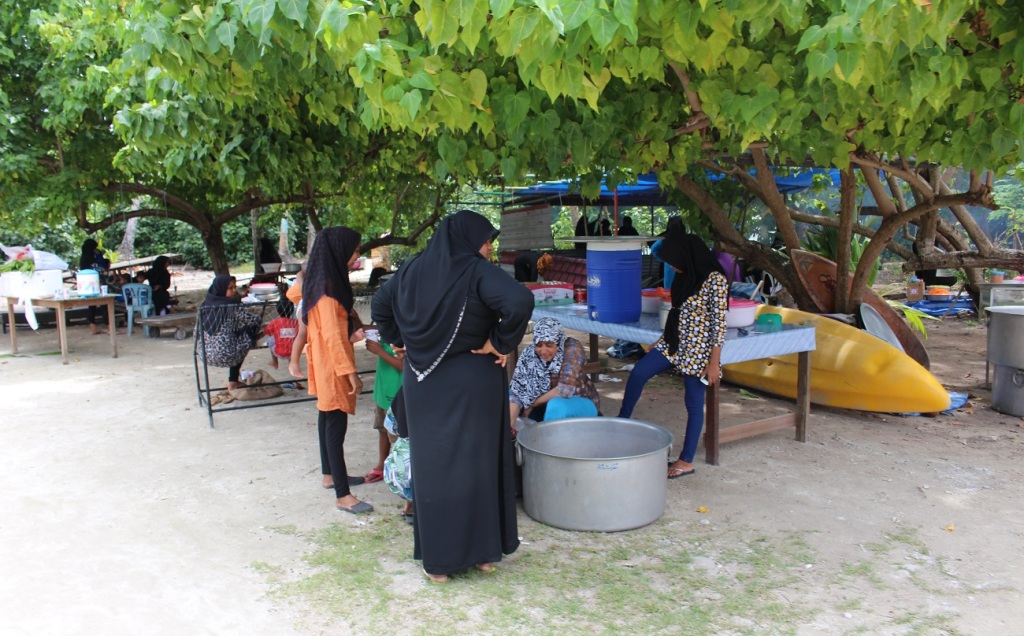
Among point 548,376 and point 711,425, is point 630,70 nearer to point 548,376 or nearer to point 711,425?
point 548,376

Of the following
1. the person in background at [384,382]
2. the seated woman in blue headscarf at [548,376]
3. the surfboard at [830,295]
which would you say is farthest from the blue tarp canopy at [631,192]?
the person in background at [384,382]

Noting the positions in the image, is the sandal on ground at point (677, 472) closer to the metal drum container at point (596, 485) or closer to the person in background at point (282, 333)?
the metal drum container at point (596, 485)

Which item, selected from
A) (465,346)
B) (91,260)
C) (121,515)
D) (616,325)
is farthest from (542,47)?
(91,260)

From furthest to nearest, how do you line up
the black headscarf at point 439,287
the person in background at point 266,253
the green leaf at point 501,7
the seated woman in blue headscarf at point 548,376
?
the person in background at point 266,253, the seated woman in blue headscarf at point 548,376, the black headscarf at point 439,287, the green leaf at point 501,7

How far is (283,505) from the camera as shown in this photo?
4.68 metres

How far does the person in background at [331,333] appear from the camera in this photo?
432cm

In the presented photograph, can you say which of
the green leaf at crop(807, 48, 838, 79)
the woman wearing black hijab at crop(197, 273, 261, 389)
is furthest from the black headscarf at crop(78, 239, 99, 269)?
the green leaf at crop(807, 48, 838, 79)

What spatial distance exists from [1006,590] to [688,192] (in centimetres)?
541

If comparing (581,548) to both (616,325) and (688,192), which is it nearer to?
(616,325)

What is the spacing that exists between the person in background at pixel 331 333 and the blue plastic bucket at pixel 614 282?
1.78 m

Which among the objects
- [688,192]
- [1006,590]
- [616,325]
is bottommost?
[1006,590]

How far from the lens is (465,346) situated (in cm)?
346

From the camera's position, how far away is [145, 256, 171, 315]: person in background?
1284 cm

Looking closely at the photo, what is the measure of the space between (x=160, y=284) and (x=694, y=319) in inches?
424
